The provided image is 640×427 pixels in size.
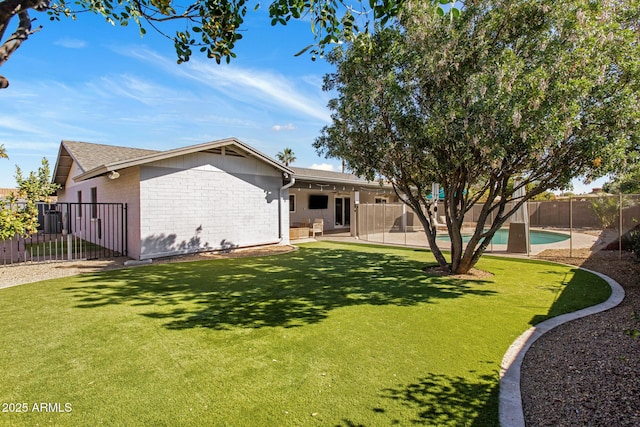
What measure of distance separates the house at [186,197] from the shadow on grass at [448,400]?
10.1 meters

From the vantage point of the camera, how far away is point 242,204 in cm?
1380

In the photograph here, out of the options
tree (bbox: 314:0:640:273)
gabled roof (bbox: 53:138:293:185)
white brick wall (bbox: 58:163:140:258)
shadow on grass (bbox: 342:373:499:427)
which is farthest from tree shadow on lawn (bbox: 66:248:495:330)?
gabled roof (bbox: 53:138:293:185)

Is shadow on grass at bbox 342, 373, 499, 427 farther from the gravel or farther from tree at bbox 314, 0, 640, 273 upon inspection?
tree at bbox 314, 0, 640, 273

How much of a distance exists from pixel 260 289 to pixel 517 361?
504 centimetres

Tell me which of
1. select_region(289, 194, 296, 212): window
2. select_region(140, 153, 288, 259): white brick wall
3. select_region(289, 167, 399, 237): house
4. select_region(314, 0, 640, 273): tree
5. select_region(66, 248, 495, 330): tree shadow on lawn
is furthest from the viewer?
select_region(289, 194, 296, 212): window

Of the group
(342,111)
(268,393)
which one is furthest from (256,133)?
(268,393)

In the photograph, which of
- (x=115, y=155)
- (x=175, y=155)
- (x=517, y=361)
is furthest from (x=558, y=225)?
(x=115, y=155)

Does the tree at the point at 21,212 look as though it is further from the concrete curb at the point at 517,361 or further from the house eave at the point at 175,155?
the concrete curb at the point at 517,361

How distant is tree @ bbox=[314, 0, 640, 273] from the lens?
611 centimetres

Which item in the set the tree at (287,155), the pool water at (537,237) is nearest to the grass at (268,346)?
the pool water at (537,237)

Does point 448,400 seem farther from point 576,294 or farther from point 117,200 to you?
point 117,200

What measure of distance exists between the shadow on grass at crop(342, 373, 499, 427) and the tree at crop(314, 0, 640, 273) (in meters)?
4.64

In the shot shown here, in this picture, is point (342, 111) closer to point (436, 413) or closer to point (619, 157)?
point (619, 157)

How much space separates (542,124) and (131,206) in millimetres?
11999
